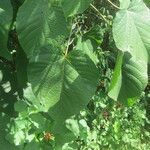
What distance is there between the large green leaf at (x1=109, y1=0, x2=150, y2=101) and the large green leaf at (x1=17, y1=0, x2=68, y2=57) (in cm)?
14

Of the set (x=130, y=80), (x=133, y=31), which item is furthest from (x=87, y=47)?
(x=133, y=31)

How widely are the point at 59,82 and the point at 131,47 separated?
0.22m

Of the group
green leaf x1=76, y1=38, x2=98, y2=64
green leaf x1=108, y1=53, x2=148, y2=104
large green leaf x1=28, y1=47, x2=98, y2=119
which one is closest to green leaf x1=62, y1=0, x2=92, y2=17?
large green leaf x1=28, y1=47, x2=98, y2=119

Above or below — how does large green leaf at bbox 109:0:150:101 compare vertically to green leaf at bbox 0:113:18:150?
above

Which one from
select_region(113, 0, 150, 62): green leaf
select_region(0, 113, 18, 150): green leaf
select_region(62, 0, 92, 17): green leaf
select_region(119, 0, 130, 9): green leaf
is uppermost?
select_region(62, 0, 92, 17): green leaf

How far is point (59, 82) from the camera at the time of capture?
1196mm

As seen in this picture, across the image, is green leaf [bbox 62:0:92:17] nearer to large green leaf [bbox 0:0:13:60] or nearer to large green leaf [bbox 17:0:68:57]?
large green leaf [bbox 17:0:68:57]

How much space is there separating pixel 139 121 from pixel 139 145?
26 centimetres

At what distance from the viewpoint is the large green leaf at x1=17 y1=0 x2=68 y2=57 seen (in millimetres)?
1134

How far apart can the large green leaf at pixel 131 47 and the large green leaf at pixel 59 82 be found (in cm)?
8

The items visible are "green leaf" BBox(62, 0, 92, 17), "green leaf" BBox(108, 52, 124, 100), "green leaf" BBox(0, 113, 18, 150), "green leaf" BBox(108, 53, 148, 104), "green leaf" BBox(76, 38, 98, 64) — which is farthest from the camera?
"green leaf" BBox(0, 113, 18, 150)

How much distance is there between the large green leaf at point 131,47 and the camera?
3.67 ft

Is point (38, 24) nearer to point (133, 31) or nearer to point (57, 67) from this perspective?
point (57, 67)

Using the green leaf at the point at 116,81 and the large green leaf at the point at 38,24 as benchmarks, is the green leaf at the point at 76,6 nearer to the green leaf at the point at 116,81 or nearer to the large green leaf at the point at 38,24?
the large green leaf at the point at 38,24
